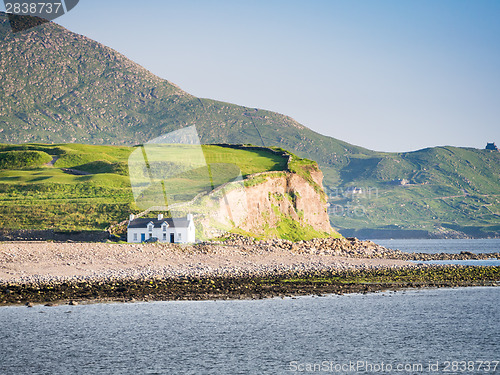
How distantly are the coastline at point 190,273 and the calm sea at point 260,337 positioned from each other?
237cm

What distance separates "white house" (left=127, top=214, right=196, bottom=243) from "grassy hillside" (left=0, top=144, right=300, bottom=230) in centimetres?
723

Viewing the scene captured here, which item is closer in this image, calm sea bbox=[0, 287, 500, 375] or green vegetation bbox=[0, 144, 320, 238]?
calm sea bbox=[0, 287, 500, 375]

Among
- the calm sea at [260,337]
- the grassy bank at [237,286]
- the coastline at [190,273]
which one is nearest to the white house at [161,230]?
the coastline at [190,273]

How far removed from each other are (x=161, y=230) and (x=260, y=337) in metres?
32.6

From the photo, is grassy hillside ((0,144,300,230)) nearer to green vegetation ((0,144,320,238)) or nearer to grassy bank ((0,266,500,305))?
green vegetation ((0,144,320,238))

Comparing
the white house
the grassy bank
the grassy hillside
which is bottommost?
the grassy bank

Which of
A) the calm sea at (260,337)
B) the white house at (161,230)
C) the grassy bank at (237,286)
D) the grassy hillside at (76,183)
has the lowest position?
the calm sea at (260,337)

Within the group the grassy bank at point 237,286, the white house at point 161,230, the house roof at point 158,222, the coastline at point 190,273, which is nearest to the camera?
the grassy bank at point 237,286

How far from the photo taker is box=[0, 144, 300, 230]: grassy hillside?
6931 centimetres

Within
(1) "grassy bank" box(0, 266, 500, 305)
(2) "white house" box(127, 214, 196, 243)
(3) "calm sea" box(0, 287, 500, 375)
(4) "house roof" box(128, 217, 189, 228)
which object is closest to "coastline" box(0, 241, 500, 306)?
(1) "grassy bank" box(0, 266, 500, 305)

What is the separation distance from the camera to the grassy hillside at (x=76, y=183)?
69312 millimetres

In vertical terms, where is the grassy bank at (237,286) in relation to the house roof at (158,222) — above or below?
below

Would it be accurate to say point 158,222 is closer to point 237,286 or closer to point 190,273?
point 190,273

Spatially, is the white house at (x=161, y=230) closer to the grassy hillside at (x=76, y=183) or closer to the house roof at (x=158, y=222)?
the house roof at (x=158, y=222)
